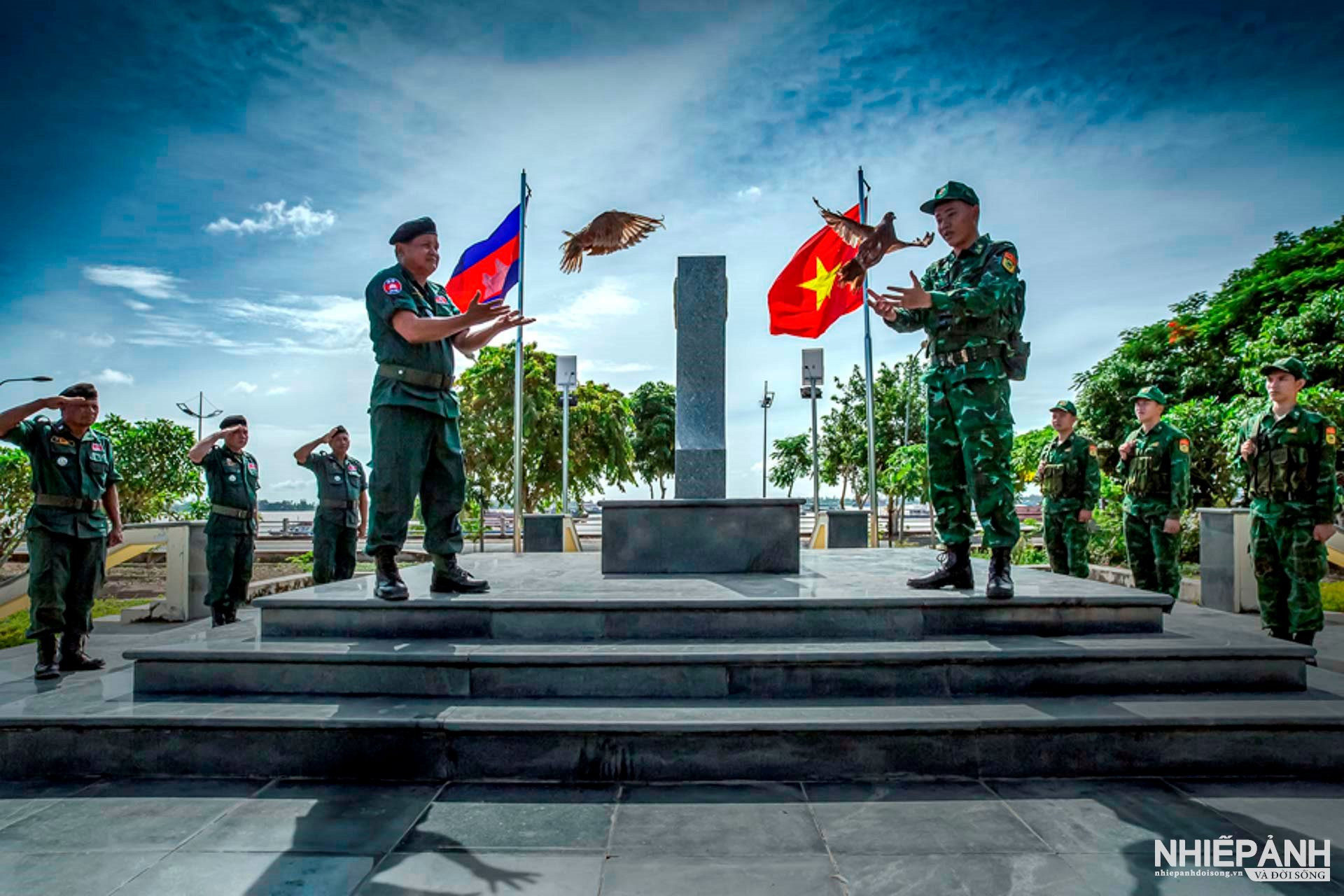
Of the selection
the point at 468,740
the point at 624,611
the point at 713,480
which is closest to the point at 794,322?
the point at 713,480

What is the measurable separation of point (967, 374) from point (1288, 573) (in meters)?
3.27

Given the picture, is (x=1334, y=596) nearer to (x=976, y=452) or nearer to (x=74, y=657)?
(x=976, y=452)

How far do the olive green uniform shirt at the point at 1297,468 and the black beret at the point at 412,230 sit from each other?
5.98 m

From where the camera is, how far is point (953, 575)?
4141 millimetres

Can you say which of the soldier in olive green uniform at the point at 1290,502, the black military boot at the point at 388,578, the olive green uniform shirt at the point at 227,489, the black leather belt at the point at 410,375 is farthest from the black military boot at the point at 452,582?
the soldier in olive green uniform at the point at 1290,502

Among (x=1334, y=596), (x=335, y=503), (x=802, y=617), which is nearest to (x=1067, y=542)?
(x=802, y=617)

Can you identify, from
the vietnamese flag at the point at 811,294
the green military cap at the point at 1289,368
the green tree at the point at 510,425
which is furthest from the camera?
the green tree at the point at 510,425

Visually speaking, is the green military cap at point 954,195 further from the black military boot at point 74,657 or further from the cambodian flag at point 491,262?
the cambodian flag at point 491,262

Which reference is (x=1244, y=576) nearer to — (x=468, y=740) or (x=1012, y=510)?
(x=1012, y=510)

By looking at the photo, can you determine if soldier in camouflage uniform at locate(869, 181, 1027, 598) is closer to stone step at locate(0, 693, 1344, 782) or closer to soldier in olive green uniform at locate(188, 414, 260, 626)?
stone step at locate(0, 693, 1344, 782)

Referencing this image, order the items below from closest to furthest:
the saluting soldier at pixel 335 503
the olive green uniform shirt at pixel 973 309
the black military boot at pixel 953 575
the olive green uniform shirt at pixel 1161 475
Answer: the olive green uniform shirt at pixel 973 309
the black military boot at pixel 953 575
the olive green uniform shirt at pixel 1161 475
the saluting soldier at pixel 335 503

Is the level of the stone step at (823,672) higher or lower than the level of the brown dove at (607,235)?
lower

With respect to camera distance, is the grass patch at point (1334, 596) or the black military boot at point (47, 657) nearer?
the black military boot at point (47, 657)

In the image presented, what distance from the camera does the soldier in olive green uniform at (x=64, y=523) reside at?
4.73 meters
